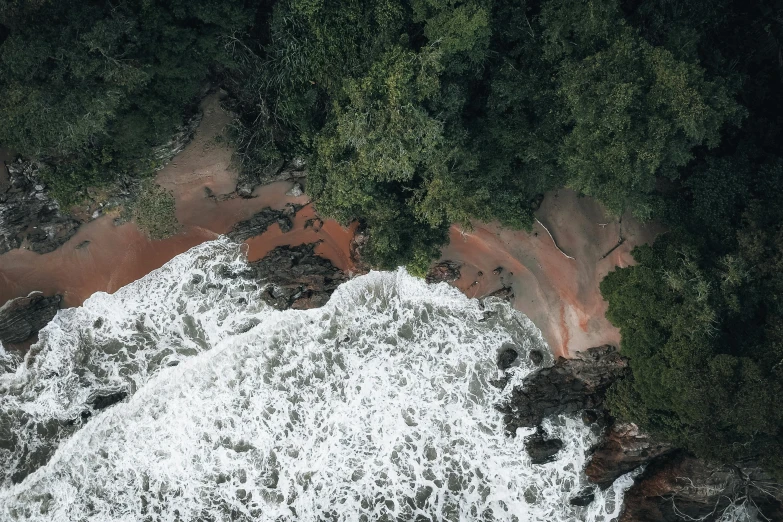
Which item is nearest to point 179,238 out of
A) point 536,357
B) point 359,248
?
point 359,248

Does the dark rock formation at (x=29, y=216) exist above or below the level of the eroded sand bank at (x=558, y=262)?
below

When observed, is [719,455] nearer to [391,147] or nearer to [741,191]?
[741,191]

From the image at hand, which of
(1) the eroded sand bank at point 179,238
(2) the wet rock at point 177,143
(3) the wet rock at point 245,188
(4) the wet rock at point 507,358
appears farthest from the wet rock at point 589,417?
(2) the wet rock at point 177,143

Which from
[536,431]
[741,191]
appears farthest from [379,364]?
[741,191]

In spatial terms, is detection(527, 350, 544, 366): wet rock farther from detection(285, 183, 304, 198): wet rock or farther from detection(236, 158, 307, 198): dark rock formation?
detection(236, 158, 307, 198): dark rock formation

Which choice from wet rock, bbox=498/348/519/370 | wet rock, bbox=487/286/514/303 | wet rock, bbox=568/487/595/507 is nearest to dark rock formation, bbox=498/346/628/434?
wet rock, bbox=498/348/519/370

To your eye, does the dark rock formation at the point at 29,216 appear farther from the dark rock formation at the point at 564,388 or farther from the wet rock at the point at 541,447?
the wet rock at the point at 541,447
